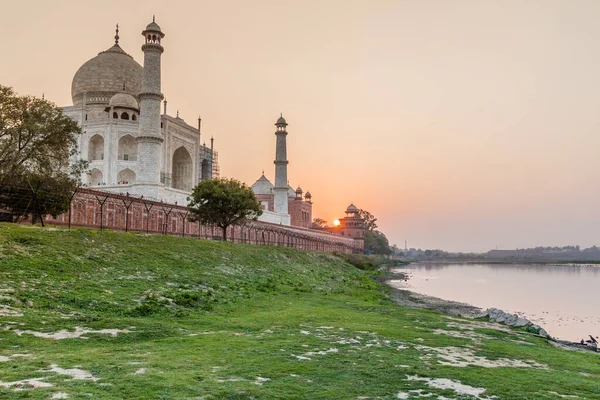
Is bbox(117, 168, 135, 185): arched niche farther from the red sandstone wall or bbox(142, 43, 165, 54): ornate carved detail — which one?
the red sandstone wall

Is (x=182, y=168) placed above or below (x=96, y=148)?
below

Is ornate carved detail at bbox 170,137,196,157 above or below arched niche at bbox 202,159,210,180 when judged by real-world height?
above

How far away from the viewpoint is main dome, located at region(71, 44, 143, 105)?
194 feet

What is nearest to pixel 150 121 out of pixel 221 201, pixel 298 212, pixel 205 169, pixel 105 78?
pixel 221 201

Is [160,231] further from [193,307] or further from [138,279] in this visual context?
[193,307]

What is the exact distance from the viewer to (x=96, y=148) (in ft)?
187

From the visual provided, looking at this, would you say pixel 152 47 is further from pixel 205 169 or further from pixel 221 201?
pixel 205 169

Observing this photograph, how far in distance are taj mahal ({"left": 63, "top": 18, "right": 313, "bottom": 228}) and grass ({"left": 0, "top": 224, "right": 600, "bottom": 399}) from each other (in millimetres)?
26262

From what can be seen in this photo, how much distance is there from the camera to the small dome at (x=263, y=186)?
316 ft

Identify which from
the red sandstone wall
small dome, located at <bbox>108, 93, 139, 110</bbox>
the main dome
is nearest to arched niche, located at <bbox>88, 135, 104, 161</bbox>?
small dome, located at <bbox>108, 93, 139, 110</bbox>

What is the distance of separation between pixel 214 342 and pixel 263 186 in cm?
8858

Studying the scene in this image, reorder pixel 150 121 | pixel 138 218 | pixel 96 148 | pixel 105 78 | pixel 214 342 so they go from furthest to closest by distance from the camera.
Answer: pixel 105 78 < pixel 96 148 < pixel 150 121 < pixel 138 218 < pixel 214 342

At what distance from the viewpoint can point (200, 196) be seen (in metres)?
36.2

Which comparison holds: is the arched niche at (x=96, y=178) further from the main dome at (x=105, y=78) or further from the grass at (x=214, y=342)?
the grass at (x=214, y=342)
